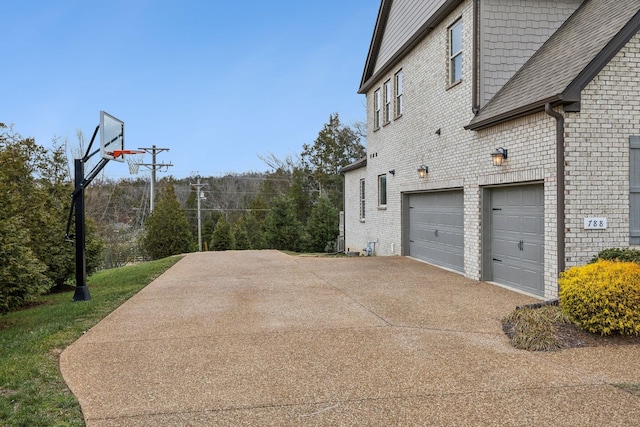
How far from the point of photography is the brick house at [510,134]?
305 inches

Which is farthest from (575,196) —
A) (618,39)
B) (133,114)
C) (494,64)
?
(133,114)

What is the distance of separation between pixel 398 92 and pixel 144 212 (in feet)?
107

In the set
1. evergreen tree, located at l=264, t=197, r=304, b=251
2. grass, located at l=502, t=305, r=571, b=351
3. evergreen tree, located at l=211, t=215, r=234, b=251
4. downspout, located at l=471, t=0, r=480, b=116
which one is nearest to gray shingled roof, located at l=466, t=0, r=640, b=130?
downspout, located at l=471, t=0, r=480, b=116

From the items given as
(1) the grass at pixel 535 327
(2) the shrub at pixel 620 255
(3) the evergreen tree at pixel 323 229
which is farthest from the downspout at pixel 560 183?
(3) the evergreen tree at pixel 323 229

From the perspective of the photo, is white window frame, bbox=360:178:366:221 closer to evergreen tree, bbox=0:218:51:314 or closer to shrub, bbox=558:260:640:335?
evergreen tree, bbox=0:218:51:314

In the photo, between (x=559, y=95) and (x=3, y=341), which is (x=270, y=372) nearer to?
(x=3, y=341)

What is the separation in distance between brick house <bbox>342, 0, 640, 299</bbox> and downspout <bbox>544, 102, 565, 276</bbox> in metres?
0.02

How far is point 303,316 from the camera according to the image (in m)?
7.39

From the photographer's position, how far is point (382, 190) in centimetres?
1789

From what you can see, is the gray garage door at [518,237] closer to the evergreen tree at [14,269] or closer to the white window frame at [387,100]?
the white window frame at [387,100]

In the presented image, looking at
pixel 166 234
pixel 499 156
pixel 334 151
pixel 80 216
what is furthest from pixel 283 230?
pixel 499 156

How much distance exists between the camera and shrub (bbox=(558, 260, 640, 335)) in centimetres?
571

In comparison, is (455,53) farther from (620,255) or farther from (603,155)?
(620,255)

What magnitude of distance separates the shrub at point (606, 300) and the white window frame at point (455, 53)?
6.58 metres
